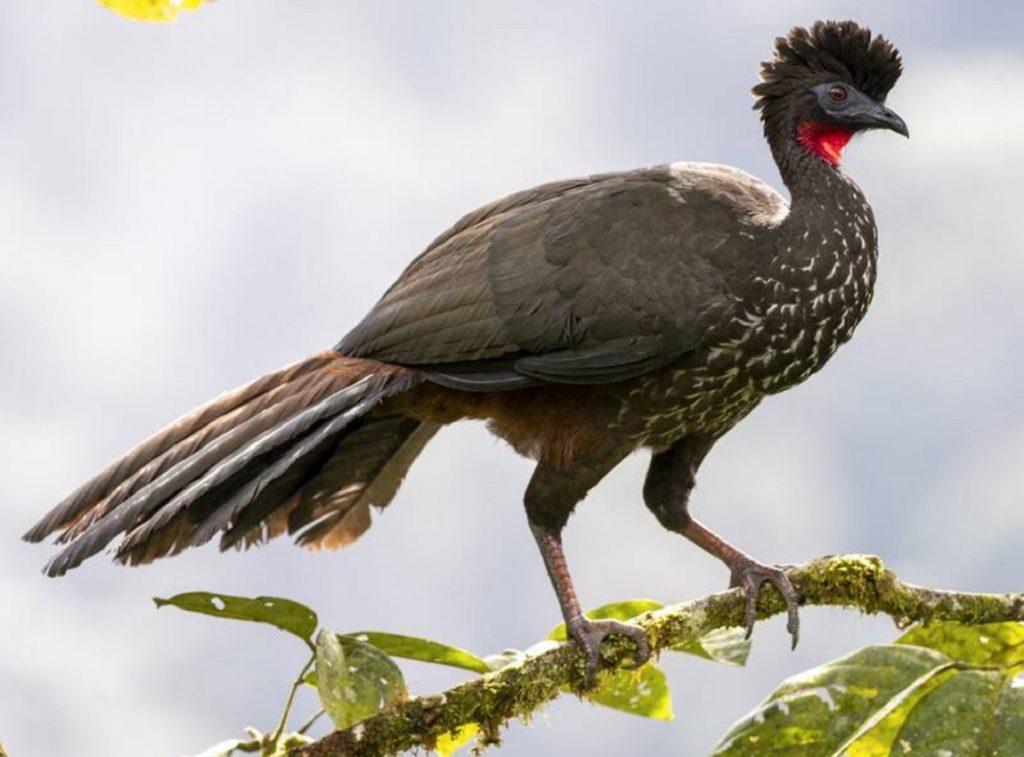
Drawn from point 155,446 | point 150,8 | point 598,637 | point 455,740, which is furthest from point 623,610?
point 150,8

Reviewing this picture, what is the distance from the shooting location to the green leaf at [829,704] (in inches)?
105

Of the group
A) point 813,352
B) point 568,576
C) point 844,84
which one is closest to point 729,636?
point 568,576

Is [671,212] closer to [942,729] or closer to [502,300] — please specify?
[502,300]

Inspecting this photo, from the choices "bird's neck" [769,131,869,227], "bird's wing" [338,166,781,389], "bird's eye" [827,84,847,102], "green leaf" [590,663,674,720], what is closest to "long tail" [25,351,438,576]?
"bird's wing" [338,166,781,389]

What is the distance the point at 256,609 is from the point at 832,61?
2.40 metres

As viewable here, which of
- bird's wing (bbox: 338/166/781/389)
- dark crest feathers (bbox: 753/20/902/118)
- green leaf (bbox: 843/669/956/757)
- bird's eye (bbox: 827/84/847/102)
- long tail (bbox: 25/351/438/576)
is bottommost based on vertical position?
green leaf (bbox: 843/669/956/757)

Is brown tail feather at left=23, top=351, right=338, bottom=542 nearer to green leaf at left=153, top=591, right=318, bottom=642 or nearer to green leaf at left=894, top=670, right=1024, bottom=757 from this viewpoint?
green leaf at left=153, top=591, right=318, bottom=642

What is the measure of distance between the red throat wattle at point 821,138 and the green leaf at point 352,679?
2.13 m

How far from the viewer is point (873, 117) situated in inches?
162

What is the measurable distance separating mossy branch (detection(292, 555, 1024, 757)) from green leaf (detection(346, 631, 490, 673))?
5 centimetres

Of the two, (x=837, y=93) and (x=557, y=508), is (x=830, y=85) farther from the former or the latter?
(x=557, y=508)

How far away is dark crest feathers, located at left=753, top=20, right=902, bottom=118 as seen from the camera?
4125 millimetres

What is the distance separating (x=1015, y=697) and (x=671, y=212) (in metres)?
1.65

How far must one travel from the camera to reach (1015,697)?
266 centimetres
